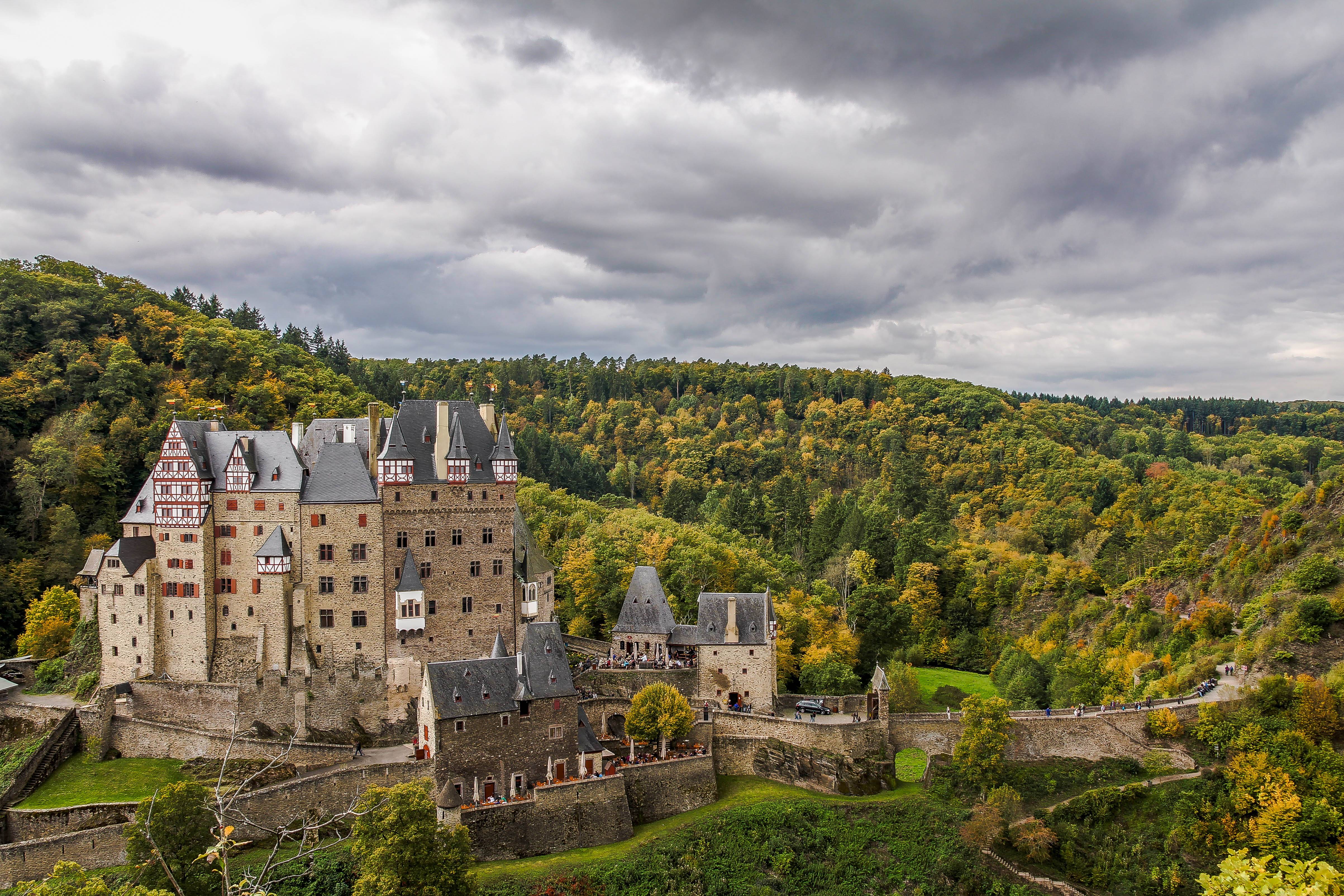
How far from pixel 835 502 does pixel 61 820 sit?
2813 inches

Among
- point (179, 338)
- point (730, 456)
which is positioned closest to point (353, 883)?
point (179, 338)

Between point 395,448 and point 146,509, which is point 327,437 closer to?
point 395,448

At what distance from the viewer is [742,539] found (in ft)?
273

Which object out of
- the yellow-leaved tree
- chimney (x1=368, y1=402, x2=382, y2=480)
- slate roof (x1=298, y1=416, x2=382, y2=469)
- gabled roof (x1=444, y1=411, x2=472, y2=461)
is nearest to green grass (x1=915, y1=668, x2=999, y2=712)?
gabled roof (x1=444, y1=411, x2=472, y2=461)

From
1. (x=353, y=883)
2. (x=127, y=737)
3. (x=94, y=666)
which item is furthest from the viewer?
(x=94, y=666)

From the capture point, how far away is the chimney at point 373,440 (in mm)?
46188

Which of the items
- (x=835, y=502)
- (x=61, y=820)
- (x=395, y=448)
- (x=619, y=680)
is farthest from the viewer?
(x=835, y=502)

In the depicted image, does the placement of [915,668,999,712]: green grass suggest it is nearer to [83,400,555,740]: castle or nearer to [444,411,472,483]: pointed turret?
[83,400,555,740]: castle

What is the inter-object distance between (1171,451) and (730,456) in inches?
2528

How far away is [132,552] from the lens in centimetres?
4434

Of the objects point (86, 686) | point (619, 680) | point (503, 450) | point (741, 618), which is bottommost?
point (619, 680)

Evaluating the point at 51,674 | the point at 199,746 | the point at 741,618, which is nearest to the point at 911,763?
the point at 741,618

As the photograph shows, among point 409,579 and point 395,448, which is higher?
point 395,448

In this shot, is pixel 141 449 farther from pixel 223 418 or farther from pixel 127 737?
pixel 127 737
